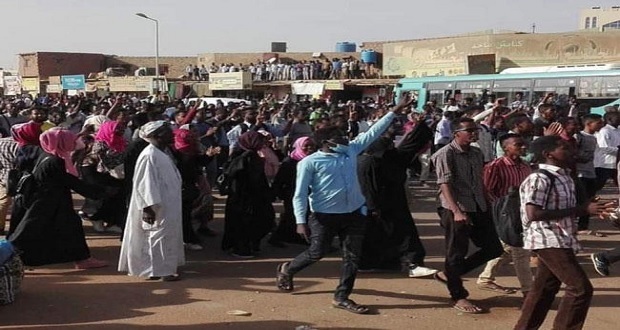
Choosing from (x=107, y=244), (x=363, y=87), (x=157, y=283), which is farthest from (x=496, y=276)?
(x=363, y=87)

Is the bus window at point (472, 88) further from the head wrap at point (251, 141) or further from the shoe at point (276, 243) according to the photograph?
the head wrap at point (251, 141)

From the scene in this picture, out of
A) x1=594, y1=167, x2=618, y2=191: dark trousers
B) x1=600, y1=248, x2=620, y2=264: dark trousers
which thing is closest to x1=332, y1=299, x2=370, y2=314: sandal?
x1=600, y1=248, x2=620, y2=264: dark trousers

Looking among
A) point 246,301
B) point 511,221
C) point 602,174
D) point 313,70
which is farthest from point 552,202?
point 313,70

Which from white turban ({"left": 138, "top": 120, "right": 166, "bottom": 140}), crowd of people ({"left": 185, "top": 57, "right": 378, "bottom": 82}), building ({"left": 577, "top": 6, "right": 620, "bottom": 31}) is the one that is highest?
building ({"left": 577, "top": 6, "right": 620, "bottom": 31})

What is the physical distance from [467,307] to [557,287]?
109 centimetres

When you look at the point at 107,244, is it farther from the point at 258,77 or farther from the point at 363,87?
the point at 258,77

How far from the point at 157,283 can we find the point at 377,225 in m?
2.19

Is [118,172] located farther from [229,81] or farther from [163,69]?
[163,69]

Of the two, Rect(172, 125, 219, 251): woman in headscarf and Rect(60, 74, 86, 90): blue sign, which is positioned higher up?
Rect(60, 74, 86, 90): blue sign

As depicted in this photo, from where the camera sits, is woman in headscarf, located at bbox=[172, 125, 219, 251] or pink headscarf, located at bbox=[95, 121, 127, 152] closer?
woman in headscarf, located at bbox=[172, 125, 219, 251]

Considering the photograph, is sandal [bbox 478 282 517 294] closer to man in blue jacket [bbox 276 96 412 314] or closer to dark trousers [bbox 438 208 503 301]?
dark trousers [bbox 438 208 503 301]

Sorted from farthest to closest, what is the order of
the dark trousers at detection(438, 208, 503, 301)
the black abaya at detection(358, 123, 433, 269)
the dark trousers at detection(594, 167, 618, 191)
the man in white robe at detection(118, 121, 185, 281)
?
the dark trousers at detection(594, 167, 618, 191) < the black abaya at detection(358, 123, 433, 269) < the man in white robe at detection(118, 121, 185, 281) < the dark trousers at detection(438, 208, 503, 301)

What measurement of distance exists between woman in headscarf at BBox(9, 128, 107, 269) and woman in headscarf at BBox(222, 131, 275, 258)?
1494 mm

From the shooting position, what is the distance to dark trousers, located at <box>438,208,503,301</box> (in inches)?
217
